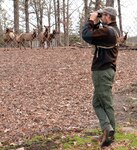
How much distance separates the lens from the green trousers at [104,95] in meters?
5.92

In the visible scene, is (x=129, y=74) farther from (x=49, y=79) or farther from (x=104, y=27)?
(x=104, y=27)

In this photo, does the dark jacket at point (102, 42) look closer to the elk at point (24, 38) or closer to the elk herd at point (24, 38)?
the elk herd at point (24, 38)

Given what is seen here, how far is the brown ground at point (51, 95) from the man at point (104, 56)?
1445 mm

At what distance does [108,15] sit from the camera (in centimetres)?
594

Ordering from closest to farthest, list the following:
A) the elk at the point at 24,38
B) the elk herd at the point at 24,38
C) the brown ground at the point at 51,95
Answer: the brown ground at the point at 51,95, the elk at the point at 24,38, the elk herd at the point at 24,38

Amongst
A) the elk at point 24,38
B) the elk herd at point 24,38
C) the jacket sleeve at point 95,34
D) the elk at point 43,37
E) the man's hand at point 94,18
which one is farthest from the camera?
the elk at point 43,37

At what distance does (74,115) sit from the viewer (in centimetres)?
841

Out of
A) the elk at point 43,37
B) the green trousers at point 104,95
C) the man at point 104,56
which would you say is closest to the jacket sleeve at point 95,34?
the man at point 104,56

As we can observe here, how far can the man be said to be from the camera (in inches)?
228

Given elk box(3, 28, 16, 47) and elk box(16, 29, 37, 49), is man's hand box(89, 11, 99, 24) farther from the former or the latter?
elk box(3, 28, 16, 47)

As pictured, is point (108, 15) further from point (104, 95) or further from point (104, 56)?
point (104, 95)

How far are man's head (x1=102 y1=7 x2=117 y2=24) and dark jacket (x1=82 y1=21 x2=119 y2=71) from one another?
0.07 metres

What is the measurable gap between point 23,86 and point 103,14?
20.4 feet

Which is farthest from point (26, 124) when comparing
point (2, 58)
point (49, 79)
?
point (2, 58)
